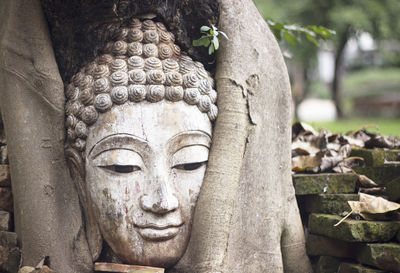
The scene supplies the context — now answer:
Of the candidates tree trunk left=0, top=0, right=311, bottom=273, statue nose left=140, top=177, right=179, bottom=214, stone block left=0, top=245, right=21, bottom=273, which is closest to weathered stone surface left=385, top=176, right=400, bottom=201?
tree trunk left=0, top=0, right=311, bottom=273

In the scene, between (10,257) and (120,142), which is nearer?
(120,142)

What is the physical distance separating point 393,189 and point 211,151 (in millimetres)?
1006

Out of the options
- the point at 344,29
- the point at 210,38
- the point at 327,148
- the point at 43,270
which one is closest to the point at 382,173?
the point at 327,148

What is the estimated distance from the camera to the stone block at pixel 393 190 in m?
2.38

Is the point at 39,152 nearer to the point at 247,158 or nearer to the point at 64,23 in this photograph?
the point at 64,23

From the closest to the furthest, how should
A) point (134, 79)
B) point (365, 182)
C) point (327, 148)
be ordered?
point (134, 79)
point (365, 182)
point (327, 148)

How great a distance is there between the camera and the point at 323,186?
253 cm

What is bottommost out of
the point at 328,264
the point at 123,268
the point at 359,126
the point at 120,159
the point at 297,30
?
the point at 328,264

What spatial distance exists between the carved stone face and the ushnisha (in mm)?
56

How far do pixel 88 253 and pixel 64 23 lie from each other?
1.21 meters

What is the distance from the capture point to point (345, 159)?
9.27 feet

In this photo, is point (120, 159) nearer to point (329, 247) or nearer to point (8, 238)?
point (8, 238)

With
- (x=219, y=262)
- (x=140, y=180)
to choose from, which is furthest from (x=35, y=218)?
(x=219, y=262)

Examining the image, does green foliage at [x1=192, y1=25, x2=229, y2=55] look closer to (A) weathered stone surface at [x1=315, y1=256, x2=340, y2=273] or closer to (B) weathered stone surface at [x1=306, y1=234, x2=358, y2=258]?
(B) weathered stone surface at [x1=306, y1=234, x2=358, y2=258]
